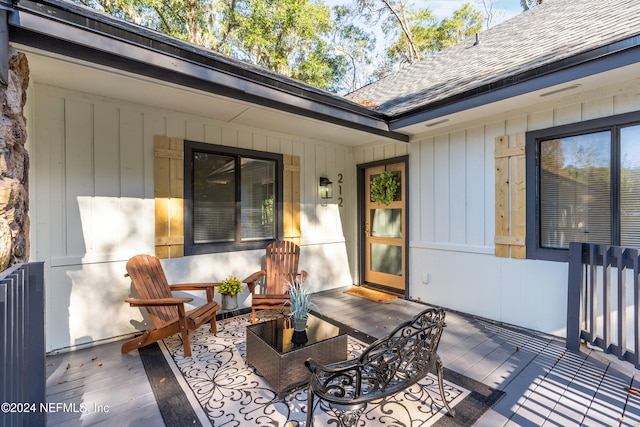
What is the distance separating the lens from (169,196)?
11.5 feet

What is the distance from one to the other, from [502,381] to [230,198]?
11.7 feet

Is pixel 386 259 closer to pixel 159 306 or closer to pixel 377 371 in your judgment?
pixel 159 306

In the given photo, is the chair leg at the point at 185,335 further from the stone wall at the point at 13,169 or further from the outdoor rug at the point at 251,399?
the stone wall at the point at 13,169

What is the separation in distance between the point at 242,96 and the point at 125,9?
29.1 ft

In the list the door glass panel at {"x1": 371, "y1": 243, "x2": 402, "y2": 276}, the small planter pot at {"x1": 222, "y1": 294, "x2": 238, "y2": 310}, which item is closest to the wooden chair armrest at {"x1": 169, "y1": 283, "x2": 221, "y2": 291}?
the small planter pot at {"x1": 222, "y1": 294, "x2": 238, "y2": 310}

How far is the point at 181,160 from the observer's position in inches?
141

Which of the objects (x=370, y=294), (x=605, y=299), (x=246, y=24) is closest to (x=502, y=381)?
(x=605, y=299)

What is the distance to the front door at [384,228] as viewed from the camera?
4.74m

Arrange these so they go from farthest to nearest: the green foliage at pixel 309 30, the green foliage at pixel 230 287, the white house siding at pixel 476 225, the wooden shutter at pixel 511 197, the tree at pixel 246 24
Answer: the green foliage at pixel 309 30, the tree at pixel 246 24, the green foliage at pixel 230 287, the wooden shutter at pixel 511 197, the white house siding at pixel 476 225

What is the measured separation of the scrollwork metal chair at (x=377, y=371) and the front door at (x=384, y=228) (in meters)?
2.97

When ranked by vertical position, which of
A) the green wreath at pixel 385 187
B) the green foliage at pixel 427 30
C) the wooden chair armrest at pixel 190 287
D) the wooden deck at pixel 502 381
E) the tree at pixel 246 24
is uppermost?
the green foliage at pixel 427 30

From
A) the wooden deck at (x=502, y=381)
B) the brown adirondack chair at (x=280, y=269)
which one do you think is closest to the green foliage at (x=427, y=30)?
the brown adirondack chair at (x=280, y=269)

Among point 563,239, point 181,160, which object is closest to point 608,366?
point 563,239

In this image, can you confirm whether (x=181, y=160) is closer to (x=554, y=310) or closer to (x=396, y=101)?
(x=396, y=101)
